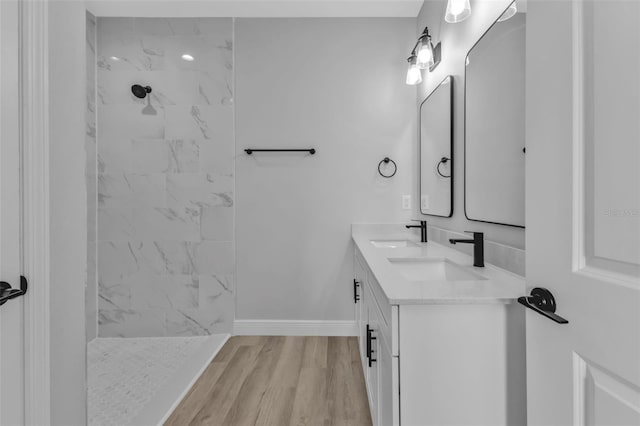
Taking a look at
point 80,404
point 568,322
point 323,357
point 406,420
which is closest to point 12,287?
point 80,404

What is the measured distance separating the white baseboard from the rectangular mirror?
4.79ft

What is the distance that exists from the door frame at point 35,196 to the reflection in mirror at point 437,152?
1830mm

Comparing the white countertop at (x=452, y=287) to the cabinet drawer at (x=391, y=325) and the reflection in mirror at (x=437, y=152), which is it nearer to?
the cabinet drawer at (x=391, y=325)

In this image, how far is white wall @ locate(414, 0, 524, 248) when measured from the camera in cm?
143

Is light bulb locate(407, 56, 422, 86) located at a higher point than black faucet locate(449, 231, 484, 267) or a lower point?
higher

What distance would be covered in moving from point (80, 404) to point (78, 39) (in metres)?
1.22

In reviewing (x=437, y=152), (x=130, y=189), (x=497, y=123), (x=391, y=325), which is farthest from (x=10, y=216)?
(x=437, y=152)

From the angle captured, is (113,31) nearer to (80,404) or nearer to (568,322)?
(80,404)

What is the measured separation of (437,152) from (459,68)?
0.53 meters

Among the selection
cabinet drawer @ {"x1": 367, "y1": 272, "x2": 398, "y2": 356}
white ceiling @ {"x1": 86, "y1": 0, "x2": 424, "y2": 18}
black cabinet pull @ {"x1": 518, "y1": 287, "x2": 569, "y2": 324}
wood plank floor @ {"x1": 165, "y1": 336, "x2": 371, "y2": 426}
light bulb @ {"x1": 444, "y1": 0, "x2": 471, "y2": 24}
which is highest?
white ceiling @ {"x1": 86, "y1": 0, "x2": 424, "y2": 18}

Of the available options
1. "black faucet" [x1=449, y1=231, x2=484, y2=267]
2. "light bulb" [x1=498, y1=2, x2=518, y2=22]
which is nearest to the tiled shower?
"black faucet" [x1=449, y1=231, x2=484, y2=267]

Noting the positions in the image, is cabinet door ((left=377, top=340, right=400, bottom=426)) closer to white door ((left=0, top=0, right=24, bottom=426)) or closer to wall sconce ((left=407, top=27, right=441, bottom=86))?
white door ((left=0, top=0, right=24, bottom=426))

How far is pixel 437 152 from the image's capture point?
7.09 feet

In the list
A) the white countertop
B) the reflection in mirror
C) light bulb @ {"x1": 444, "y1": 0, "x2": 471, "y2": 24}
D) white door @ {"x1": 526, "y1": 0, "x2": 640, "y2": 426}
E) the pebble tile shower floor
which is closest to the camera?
white door @ {"x1": 526, "y1": 0, "x2": 640, "y2": 426}
